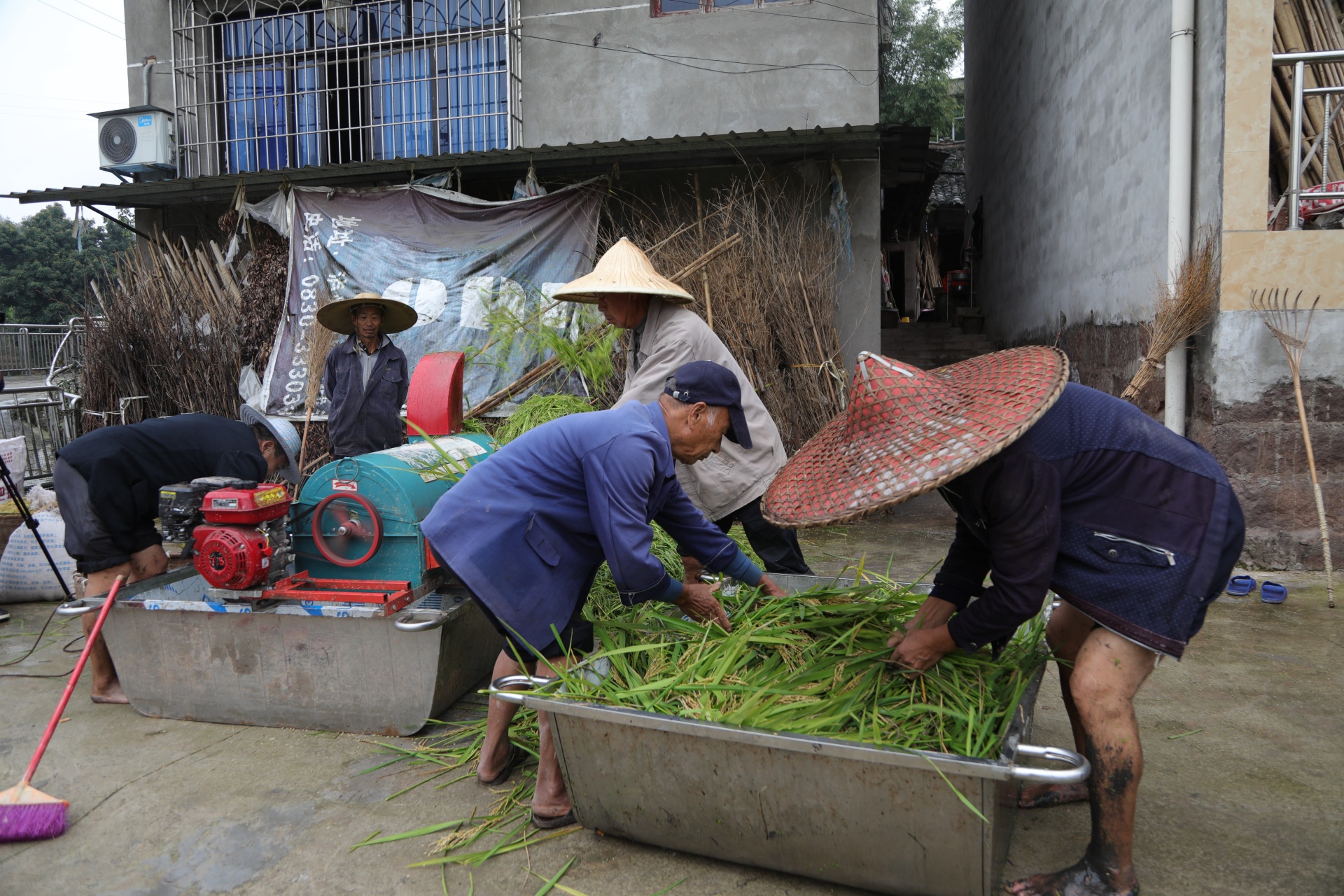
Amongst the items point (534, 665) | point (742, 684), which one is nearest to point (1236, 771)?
point (742, 684)

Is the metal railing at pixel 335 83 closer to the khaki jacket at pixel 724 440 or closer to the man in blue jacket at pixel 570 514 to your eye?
the khaki jacket at pixel 724 440

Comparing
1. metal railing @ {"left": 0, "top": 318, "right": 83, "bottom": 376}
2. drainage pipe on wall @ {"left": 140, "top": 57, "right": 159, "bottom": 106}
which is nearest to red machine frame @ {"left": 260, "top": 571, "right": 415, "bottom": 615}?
drainage pipe on wall @ {"left": 140, "top": 57, "right": 159, "bottom": 106}

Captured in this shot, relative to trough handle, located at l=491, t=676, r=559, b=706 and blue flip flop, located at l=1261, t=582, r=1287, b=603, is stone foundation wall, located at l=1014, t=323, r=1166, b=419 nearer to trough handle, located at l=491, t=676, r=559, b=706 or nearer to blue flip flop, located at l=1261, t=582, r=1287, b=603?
blue flip flop, located at l=1261, t=582, r=1287, b=603

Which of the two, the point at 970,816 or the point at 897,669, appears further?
the point at 897,669

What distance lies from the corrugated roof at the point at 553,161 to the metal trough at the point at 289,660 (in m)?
4.63

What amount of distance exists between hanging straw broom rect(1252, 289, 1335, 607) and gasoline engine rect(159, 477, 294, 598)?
506cm

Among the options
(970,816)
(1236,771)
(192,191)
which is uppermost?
(192,191)

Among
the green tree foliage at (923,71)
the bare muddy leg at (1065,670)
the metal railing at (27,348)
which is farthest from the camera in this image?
the green tree foliage at (923,71)

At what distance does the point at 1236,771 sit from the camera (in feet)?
9.48

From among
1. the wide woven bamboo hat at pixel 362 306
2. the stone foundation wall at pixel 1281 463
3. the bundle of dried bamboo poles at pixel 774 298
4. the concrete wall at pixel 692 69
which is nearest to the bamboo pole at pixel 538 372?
the bundle of dried bamboo poles at pixel 774 298

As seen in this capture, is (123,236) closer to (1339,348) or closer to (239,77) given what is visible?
(239,77)

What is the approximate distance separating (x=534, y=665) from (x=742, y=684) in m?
0.75

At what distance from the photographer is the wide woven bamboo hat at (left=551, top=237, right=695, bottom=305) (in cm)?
362

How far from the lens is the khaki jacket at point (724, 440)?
3570 mm
